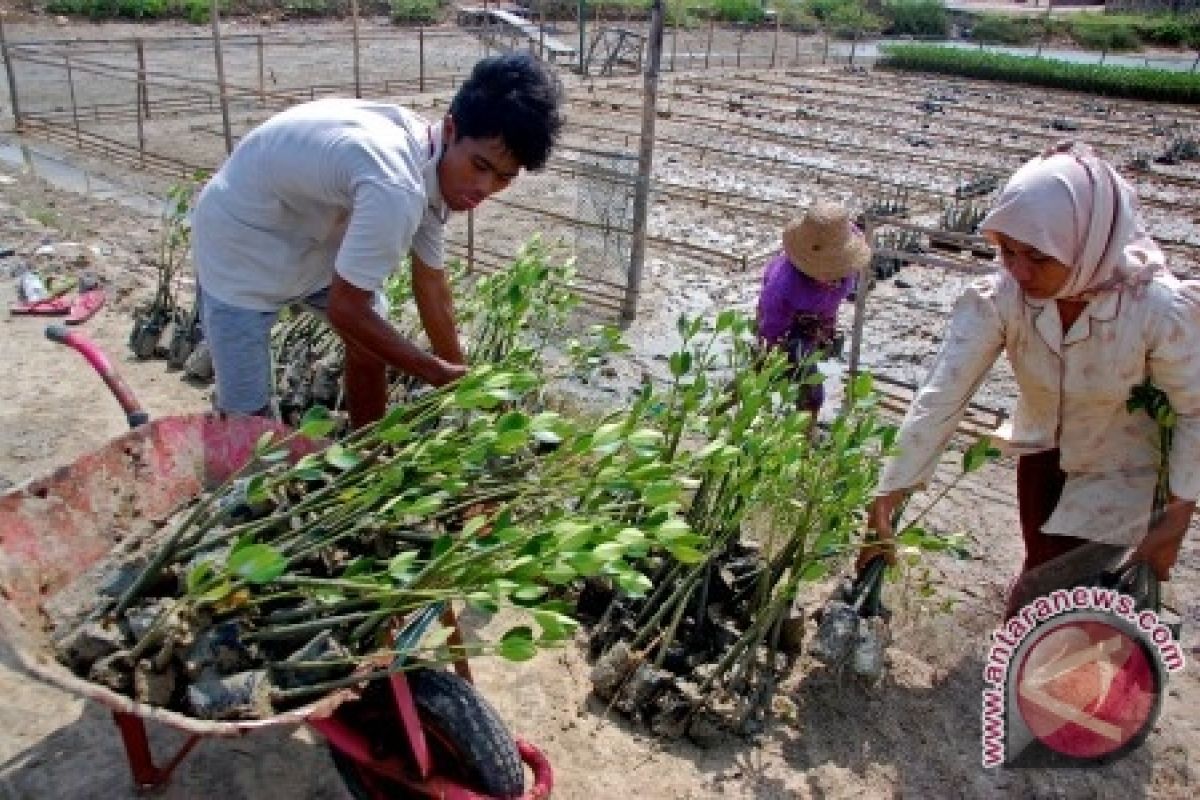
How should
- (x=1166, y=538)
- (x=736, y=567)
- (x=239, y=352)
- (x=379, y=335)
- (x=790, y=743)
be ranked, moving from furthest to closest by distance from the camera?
(x=736, y=567)
(x=239, y=352)
(x=790, y=743)
(x=1166, y=538)
(x=379, y=335)

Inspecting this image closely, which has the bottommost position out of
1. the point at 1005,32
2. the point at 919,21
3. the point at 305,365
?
the point at 305,365

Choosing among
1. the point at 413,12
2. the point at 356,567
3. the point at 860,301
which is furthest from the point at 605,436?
the point at 413,12

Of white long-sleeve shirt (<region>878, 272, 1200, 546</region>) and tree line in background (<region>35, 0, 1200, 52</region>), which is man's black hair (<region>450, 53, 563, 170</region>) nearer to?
white long-sleeve shirt (<region>878, 272, 1200, 546</region>)

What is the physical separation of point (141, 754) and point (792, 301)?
3.00m

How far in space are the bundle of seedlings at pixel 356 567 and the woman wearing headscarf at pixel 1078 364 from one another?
3.51 ft

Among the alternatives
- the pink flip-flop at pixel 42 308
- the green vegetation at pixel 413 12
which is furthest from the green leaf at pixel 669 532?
the green vegetation at pixel 413 12

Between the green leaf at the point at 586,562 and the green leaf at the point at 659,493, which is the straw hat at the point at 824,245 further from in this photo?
the green leaf at the point at 586,562

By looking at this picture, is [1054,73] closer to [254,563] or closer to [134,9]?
[134,9]

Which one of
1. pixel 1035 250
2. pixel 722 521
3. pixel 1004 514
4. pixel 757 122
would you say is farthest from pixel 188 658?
pixel 757 122

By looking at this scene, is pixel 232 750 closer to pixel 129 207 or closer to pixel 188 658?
pixel 188 658

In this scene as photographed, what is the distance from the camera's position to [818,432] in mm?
4945

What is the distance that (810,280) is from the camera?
4.29 m

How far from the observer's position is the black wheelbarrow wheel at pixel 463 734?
2.04 m

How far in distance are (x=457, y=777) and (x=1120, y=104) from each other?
21.7 meters
